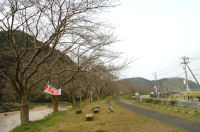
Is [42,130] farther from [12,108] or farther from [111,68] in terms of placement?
[12,108]

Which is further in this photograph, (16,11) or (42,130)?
(42,130)

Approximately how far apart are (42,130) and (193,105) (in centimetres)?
1232

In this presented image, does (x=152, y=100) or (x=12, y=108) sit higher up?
(x=152, y=100)

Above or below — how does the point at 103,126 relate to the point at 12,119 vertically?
above

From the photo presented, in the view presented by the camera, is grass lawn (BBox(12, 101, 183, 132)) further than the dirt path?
No

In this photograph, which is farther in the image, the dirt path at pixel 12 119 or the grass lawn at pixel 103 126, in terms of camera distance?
the dirt path at pixel 12 119

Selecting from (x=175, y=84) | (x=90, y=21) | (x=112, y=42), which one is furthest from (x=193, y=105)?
(x=175, y=84)

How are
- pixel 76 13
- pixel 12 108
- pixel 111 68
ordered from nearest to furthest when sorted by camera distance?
pixel 76 13 → pixel 111 68 → pixel 12 108

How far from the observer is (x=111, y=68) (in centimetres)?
913

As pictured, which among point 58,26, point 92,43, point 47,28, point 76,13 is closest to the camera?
point 76,13

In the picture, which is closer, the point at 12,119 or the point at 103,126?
the point at 103,126

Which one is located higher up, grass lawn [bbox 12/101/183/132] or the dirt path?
grass lawn [bbox 12/101/183/132]

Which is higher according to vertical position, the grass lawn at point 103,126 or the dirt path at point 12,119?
the grass lawn at point 103,126

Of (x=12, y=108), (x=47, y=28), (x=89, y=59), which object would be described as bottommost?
(x=12, y=108)
